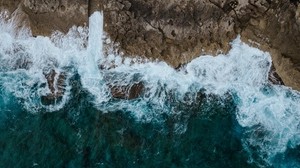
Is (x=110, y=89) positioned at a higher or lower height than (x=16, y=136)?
higher

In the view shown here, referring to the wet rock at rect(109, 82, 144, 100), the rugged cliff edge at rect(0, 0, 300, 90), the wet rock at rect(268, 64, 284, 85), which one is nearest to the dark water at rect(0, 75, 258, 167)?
the wet rock at rect(109, 82, 144, 100)

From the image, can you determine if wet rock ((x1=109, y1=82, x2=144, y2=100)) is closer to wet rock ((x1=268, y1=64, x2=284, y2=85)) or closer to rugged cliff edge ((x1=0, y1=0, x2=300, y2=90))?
rugged cliff edge ((x1=0, y1=0, x2=300, y2=90))

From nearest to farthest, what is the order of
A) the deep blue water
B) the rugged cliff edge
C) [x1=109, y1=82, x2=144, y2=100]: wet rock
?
the rugged cliff edge
the deep blue water
[x1=109, y1=82, x2=144, y2=100]: wet rock

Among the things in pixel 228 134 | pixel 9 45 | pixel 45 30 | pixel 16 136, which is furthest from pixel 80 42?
pixel 228 134

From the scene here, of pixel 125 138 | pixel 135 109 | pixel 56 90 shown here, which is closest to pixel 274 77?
pixel 135 109

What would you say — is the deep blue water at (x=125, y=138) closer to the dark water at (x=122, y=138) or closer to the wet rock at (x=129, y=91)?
the dark water at (x=122, y=138)

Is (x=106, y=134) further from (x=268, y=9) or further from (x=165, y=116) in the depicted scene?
(x=268, y=9)

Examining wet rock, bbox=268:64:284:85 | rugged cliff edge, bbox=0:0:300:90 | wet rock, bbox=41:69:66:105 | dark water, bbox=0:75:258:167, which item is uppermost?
rugged cliff edge, bbox=0:0:300:90

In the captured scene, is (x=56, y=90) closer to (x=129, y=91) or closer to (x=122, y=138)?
(x=129, y=91)
